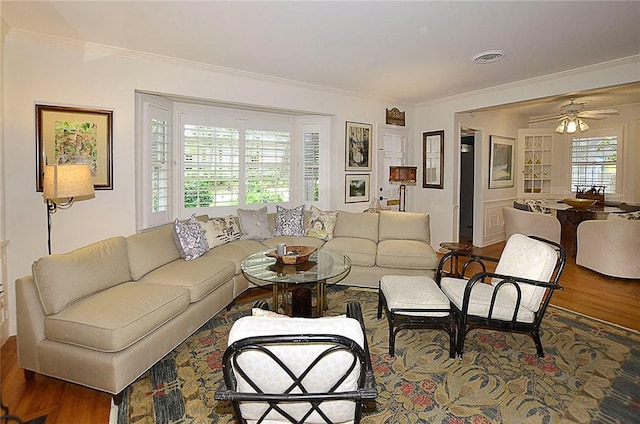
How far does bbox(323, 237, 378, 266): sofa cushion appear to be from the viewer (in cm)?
434

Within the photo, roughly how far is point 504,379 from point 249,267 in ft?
7.47

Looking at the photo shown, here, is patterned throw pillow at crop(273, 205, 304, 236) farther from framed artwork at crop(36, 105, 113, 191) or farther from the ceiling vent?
the ceiling vent

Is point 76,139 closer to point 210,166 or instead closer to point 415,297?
point 210,166

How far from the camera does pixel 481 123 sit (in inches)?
265

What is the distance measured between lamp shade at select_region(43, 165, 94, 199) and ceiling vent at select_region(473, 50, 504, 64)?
409cm

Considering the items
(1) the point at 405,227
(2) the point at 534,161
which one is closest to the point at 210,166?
(1) the point at 405,227

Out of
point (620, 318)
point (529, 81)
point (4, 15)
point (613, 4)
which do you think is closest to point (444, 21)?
point (613, 4)

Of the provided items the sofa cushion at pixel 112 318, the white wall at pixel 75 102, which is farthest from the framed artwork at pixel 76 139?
the sofa cushion at pixel 112 318

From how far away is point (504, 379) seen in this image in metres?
2.55

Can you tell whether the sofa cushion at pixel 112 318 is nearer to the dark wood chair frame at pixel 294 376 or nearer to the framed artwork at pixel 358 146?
the dark wood chair frame at pixel 294 376

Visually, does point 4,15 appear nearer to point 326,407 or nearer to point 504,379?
point 326,407

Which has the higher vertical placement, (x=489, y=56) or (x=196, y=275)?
(x=489, y=56)

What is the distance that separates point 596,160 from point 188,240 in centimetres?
783

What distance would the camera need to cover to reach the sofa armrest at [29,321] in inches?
93.5
